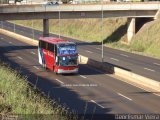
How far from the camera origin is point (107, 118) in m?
29.0

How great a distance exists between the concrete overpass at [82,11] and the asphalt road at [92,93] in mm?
23840

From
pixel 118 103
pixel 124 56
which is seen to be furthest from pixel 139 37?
→ pixel 118 103

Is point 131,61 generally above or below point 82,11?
below

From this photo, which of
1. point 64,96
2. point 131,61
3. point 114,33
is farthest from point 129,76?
point 114,33

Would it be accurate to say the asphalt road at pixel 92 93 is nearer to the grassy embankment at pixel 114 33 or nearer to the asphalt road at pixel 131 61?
the asphalt road at pixel 131 61

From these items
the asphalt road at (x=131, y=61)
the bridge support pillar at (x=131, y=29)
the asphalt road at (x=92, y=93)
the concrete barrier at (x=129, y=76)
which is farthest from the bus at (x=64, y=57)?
the bridge support pillar at (x=131, y=29)

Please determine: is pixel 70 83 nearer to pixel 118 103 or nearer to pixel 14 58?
pixel 118 103

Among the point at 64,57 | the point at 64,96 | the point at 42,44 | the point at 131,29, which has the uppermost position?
the point at 42,44

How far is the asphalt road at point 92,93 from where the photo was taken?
104 ft

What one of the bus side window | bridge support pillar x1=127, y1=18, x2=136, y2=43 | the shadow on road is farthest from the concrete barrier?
bridge support pillar x1=127, y1=18, x2=136, y2=43

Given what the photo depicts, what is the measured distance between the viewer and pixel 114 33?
94.1m

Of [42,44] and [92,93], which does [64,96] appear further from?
[42,44]

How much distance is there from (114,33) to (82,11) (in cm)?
1497

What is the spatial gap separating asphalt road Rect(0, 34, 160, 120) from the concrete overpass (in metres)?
23.8
